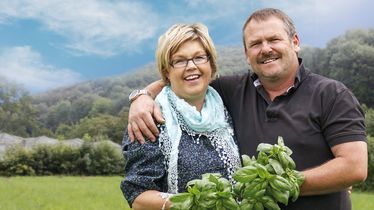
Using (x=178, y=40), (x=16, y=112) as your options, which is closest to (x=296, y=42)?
(x=178, y=40)

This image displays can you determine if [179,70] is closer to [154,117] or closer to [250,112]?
[154,117]

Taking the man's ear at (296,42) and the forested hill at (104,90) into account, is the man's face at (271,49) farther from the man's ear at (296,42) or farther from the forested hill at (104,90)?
the forested hill at (104,90)

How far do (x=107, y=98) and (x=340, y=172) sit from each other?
68.6 m

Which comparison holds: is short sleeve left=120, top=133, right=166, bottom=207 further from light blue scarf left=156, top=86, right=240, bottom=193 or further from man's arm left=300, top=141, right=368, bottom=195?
man's arm left=300, top=141, right=368, bottom=195

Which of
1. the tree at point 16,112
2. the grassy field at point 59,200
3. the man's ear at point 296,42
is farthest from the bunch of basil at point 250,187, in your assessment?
the tree at point 16,112

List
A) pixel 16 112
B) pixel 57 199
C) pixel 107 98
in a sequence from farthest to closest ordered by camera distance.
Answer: pixel 107 98
pixel 16 112
pixel 57 199

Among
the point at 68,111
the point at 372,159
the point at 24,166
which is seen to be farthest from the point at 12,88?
the point at 372,159

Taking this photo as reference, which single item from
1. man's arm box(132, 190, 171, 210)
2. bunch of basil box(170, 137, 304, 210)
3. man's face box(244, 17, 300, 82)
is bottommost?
man's arm box(132, 190, 171, 210)

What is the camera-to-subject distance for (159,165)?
295 centimetres

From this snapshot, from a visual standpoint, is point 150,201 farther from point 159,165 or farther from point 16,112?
point 16,112

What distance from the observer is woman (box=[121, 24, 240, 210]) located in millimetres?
2934

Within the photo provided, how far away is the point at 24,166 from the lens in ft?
91.7

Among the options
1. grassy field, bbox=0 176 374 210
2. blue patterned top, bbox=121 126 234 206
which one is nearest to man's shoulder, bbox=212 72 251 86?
blue patterned top, bbox=121 126 234 206

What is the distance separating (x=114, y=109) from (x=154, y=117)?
63162 millimetres
